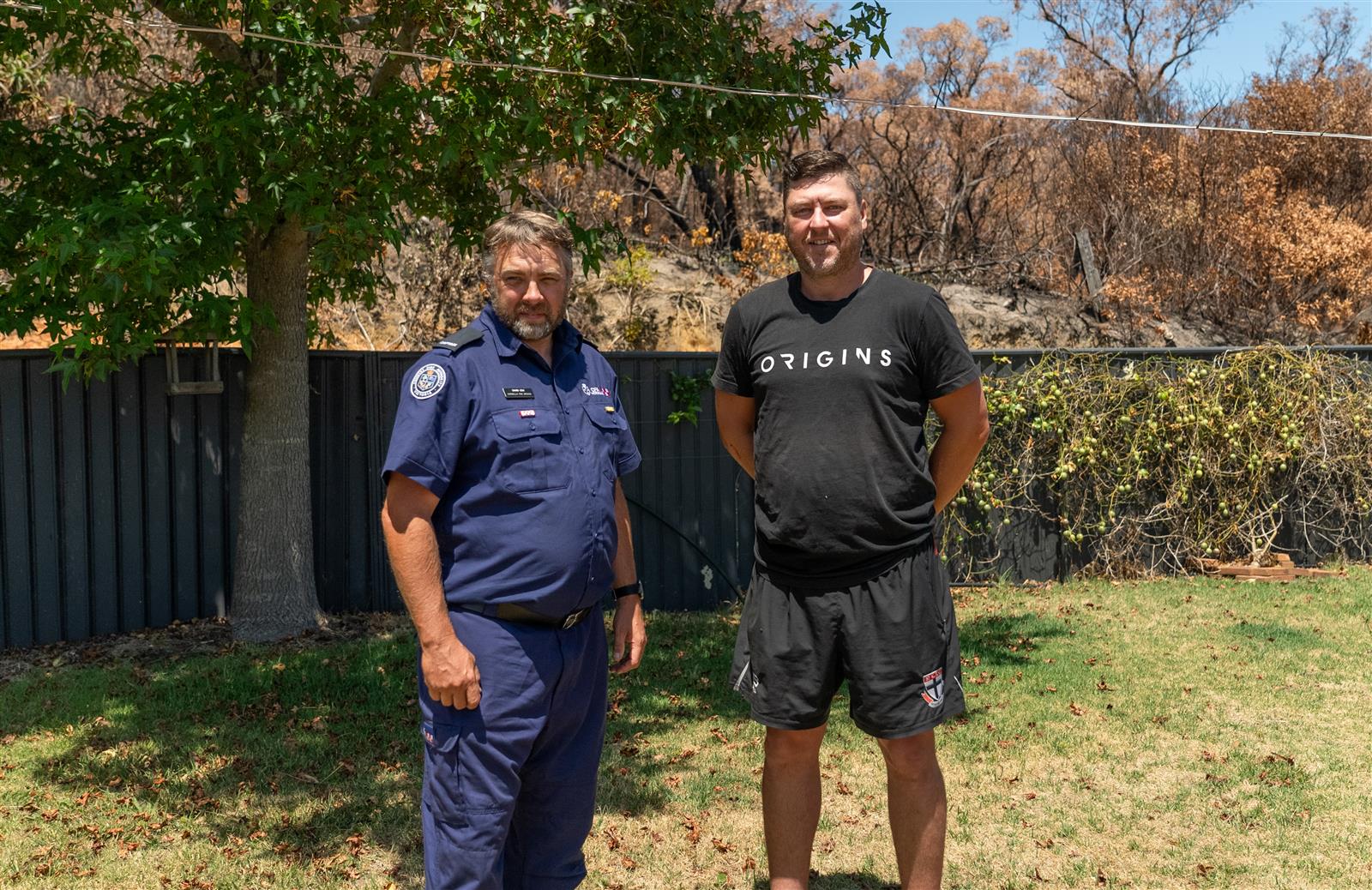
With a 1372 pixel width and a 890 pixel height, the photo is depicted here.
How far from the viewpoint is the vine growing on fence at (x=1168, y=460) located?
8281 mm

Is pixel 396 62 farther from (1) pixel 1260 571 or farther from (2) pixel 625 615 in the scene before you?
(1) pixel 1260 571

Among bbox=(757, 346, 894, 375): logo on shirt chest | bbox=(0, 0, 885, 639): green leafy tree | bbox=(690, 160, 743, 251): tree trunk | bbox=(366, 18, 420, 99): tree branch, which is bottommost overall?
bbox=(757, 346, 894, 375): logo on shirt chest

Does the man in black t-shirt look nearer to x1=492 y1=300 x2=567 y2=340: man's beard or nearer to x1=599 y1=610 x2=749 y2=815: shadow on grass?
x1=492 y1=300 x2=567 y2=340: man's beard

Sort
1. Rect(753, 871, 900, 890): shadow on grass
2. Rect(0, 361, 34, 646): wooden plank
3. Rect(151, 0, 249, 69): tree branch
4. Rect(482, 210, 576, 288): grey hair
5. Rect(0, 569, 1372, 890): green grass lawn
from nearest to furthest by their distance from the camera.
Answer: Rect(482, 210, 576, 288): grey hair → Rect(753, 871, 900, 890): shadow on grass → Rect(0, 569, 1372, 890): green grass lawn → Rect(151, 0, 249, 69): tree branch → Rect(0, 361, 34, 646): wooden plank

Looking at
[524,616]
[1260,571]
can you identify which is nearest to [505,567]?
[524,616]

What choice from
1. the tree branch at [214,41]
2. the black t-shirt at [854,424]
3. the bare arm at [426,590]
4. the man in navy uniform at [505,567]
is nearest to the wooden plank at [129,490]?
the tree branch at [214,41]

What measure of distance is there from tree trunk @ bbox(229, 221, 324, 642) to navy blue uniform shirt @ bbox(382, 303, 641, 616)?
4.31 metres

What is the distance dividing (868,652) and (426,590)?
3.66 ft

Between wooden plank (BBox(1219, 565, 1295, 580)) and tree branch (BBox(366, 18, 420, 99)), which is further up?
tree branch (BBox(366, 18, 420, 99))

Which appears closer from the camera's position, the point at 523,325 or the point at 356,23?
the point at 523,325

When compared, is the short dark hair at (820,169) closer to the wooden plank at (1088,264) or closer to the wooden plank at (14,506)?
the wooden plank at (14,506)

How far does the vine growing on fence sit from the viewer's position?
27.2 feet

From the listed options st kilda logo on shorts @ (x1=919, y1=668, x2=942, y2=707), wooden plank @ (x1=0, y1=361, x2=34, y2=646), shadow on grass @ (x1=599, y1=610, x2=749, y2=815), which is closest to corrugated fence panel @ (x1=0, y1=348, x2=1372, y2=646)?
wooden plank @ (x1=0, y1=361, x2=34, y2=646)

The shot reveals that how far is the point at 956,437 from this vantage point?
3.15 metres
